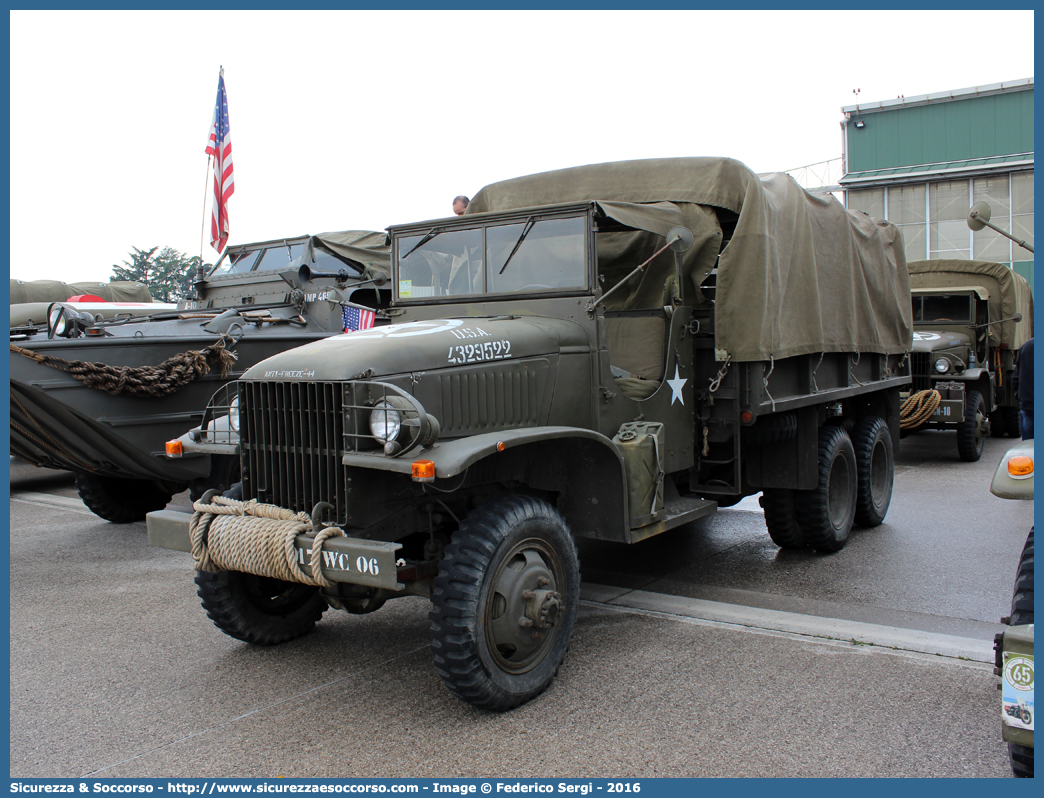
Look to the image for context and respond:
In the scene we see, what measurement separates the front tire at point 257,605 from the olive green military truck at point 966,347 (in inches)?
371

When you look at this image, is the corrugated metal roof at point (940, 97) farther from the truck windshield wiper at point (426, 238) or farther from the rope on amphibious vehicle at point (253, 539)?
the rope on amphibious vehicle at point (253, 539)

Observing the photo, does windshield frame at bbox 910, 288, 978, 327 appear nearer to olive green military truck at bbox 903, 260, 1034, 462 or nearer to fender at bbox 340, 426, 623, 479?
olive green military truck at bbox 903, 260, 1034, 462

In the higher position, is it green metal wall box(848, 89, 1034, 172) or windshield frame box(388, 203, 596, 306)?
green metal wall box(848, 89, 1034, 172)

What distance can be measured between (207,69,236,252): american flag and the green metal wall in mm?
21811

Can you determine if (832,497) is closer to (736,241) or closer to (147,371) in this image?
(736,241)

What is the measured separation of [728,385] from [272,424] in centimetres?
301

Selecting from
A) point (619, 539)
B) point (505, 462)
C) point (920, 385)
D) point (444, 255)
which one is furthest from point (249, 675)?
point (920, 385)

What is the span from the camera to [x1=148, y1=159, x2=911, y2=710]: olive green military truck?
3662 millimetres

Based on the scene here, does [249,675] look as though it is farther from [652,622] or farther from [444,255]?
[444,255]

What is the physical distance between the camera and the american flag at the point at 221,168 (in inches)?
523

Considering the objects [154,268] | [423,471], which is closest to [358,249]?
[423,471]

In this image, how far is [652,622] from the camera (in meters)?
4.84

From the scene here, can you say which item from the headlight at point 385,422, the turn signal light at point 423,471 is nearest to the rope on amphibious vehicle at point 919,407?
the headlight at point 385,422

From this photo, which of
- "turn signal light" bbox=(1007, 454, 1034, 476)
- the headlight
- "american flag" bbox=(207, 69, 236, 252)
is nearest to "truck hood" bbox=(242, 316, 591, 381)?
the headlight
